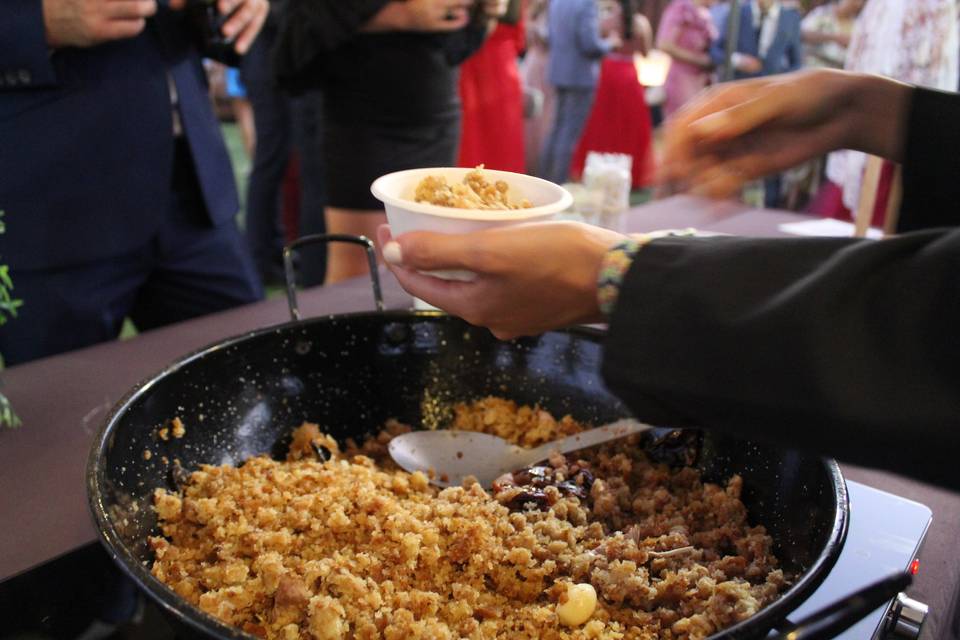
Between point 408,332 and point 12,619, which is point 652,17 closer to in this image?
point 408,332

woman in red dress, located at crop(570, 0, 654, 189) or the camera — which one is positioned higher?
the camera

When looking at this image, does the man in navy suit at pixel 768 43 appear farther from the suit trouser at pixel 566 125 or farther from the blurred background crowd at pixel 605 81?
the suit trouser at pixel 566 125

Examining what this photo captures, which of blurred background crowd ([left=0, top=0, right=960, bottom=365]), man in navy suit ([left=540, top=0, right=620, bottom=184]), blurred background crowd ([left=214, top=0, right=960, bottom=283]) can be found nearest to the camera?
blurred background crowd ([left=0, top=0, right=960, bottom=365])

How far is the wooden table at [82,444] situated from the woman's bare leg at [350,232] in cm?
25

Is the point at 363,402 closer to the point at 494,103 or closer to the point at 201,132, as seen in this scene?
the point at 201,132

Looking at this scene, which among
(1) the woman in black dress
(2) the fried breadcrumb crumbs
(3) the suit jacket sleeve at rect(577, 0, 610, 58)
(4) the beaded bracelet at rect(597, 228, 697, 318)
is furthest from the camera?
(3) the suit jacket sleeve at rect(577, 0, 610, 58)

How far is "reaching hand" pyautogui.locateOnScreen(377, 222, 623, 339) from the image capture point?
2.02 feet

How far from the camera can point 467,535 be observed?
80 cm

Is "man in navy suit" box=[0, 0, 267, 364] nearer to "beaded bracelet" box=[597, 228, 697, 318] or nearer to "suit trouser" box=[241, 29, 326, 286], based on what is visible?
"beaded bracelet" box=[597, 228, 697, 318]

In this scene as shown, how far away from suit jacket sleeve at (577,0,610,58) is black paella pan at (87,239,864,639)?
159 inches

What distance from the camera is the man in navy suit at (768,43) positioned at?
429 cm

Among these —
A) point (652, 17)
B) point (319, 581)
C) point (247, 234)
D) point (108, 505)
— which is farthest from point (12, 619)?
point (652, 17)

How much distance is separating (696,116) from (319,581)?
0.69 m

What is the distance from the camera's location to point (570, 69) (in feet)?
15.8
